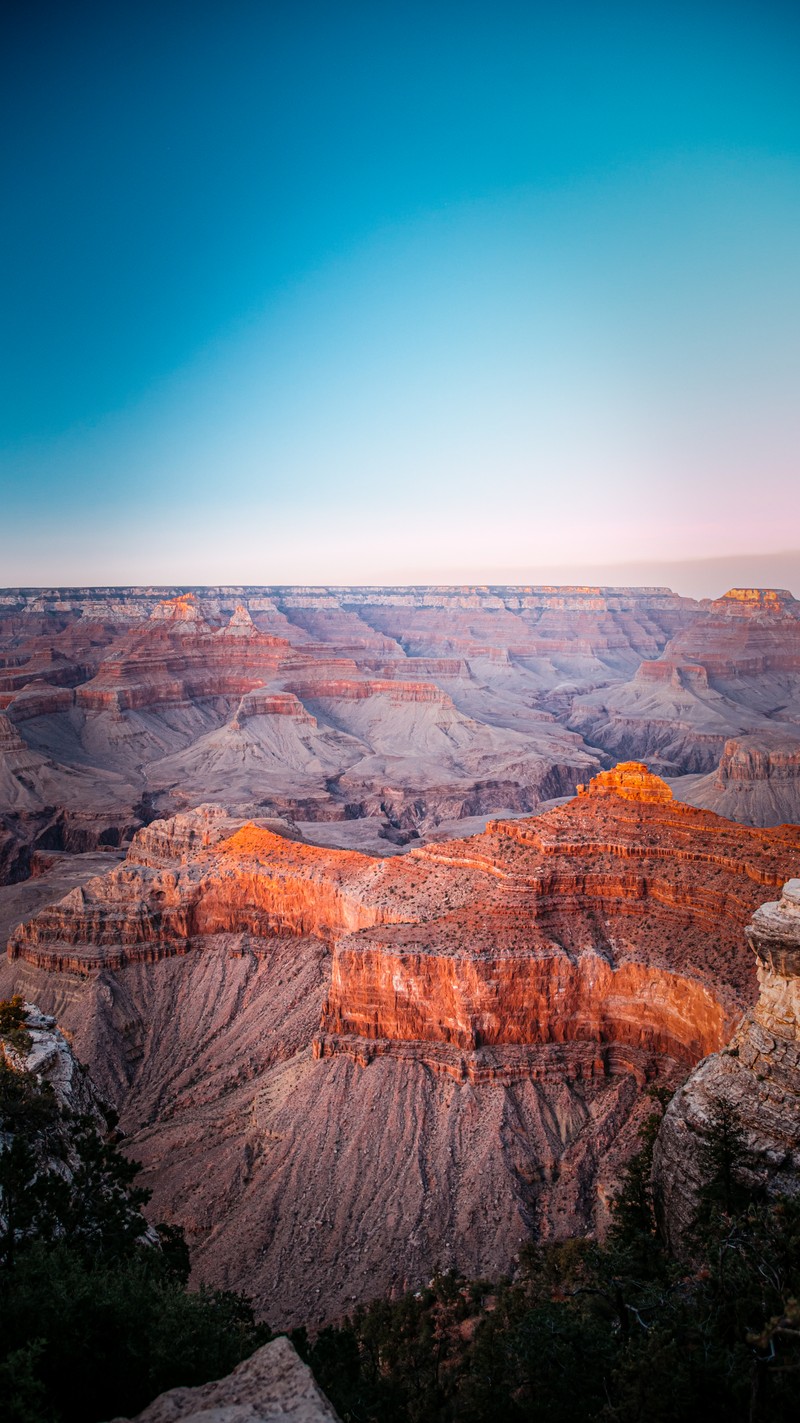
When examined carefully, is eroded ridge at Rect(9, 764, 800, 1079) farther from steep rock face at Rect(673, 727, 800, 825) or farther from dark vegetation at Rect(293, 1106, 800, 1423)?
steep rock face at Rect(673, 727, 800, 825)

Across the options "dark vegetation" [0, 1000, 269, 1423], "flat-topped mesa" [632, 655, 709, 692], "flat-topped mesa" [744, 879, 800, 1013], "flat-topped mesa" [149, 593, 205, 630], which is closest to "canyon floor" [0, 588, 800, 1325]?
"dark vegetation" [0, 1000, 269, 1423]

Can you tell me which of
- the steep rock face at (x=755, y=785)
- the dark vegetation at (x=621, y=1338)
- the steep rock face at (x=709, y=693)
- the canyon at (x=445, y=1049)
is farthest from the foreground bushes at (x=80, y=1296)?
the steep rock face at (x=709, y=693)

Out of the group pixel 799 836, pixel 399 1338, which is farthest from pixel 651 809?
pixel 399 1338

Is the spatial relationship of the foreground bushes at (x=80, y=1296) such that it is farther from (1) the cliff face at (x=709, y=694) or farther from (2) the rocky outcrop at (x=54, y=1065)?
(1) the cliff face at (x=709, y=694)

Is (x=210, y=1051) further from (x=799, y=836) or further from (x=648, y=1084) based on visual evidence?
(x=799, y=836)

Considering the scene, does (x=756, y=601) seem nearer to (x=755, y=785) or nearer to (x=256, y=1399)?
(x=755, y=785)

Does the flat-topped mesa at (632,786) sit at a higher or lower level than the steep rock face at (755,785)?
higher
